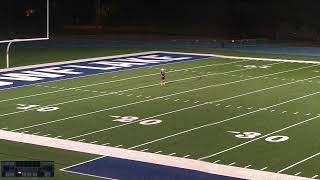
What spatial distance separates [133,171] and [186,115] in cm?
353

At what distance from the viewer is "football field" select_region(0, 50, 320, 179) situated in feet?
29.2

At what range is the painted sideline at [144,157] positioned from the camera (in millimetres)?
7902

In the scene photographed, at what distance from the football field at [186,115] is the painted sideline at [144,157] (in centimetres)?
18

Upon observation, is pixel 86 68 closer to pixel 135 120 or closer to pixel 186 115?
pixel 186 115

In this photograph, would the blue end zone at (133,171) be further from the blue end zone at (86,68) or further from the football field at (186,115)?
the blue end zone at (86,68)

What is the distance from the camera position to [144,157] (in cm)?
867

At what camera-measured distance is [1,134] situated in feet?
32.4

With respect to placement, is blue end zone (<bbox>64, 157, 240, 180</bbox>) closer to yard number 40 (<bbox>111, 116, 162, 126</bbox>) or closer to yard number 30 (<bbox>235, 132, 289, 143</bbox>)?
yard number 30 (<bbox>235, 132, 289, 143</bbox>)

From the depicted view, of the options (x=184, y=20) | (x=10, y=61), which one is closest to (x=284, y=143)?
(x=10, y=61)

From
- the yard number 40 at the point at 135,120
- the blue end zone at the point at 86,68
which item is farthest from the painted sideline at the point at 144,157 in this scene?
the blue end zone at the point at 86,68

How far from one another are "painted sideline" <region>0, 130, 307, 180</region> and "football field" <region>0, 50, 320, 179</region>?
18 centimetres

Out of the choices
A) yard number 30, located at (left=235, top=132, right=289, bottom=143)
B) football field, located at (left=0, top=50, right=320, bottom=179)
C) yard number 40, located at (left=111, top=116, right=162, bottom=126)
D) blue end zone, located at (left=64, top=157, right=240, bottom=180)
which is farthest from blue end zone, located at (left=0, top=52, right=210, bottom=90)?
blue end zone, located at (left=64, top=157, right=240, bottom=180)

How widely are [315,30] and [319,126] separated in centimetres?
1613

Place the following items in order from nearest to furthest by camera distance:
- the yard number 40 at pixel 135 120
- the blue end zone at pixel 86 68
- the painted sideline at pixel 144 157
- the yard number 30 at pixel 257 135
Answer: the painted sideline at pixel 144 157 → the yard number 30 at pixel 257 135 → the yard number 40 at pixel 135 120 → the blue end zone at pixel 86 68
